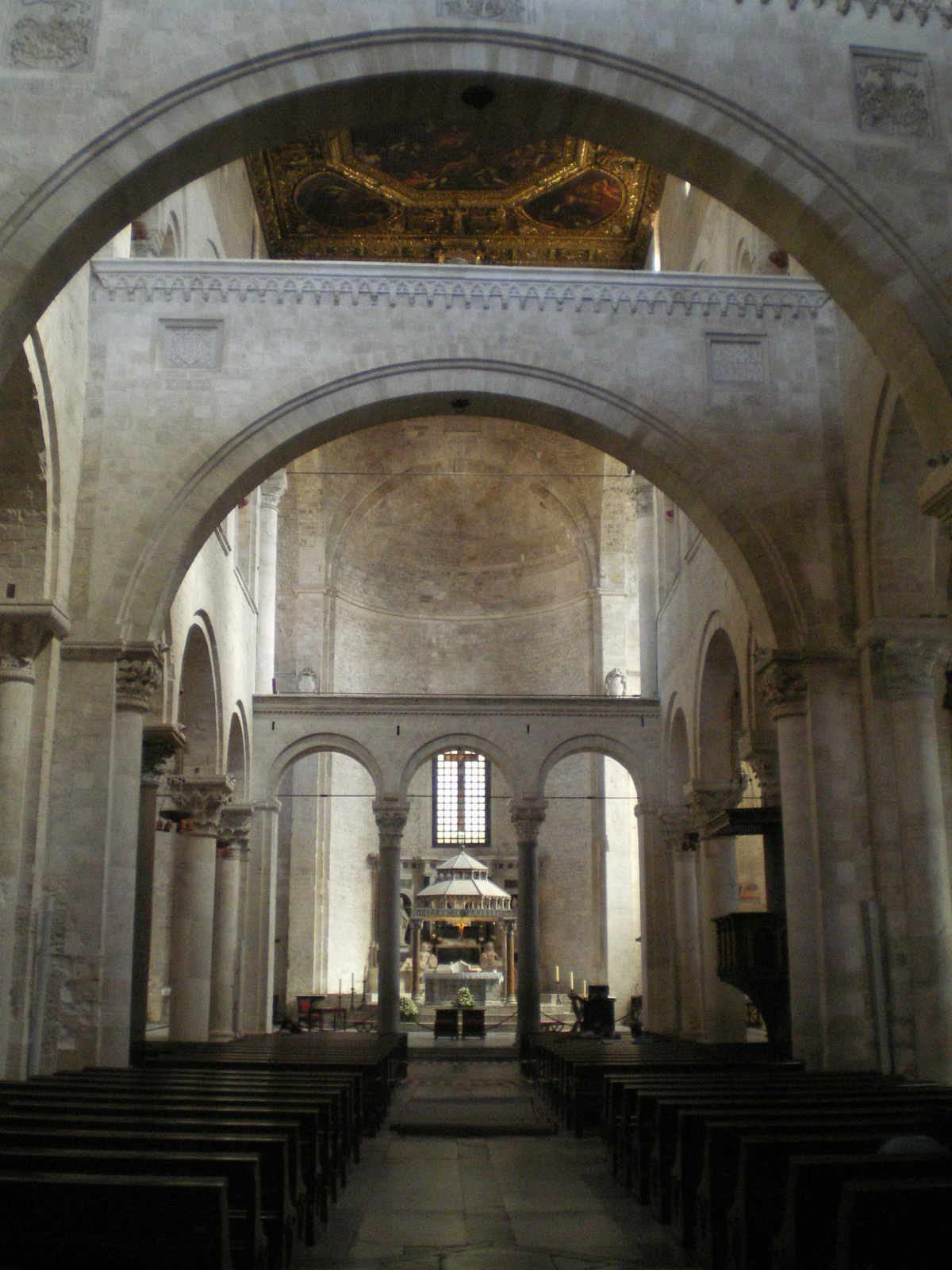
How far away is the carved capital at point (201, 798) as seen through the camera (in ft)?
61.5

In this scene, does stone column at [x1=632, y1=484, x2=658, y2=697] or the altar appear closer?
stone column at [x1=632, y1=484, x2=658, y2=697]

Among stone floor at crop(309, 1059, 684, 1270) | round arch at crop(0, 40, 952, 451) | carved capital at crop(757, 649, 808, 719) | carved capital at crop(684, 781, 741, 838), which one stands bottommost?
stone floor at crop(309, 1059, 684, 1270)

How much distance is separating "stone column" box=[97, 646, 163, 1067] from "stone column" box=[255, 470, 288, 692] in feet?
35.5

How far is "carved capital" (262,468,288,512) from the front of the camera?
936 inches

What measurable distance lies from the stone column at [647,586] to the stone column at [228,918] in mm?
7883

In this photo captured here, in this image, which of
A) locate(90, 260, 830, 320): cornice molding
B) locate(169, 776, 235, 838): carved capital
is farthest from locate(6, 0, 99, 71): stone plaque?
locate(169, 776, 235, 838): carved capital

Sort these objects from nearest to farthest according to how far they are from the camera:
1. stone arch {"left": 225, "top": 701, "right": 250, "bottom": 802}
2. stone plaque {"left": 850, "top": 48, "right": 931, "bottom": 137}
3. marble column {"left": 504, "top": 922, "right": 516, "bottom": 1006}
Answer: stone plaque {"left": 850, "top": 48, "right": 931, "bottom": 137}
stone arch {"left": 225, "top": 701, "right": 250, "bottom": 802}
marble column {"left": 504, "top": 922, "right": 516, "bottom": 1006}

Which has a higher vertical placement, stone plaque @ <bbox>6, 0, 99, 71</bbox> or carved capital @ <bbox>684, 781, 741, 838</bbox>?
stone plaque @ <bbox>6, 0, 99, 71</bbox>

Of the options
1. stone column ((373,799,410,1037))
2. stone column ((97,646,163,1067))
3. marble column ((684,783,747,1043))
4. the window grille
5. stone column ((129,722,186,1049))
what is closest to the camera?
stone column ((97,646,163,1067))

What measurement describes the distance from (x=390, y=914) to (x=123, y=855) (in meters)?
10.3

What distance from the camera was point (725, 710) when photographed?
63.5 feet

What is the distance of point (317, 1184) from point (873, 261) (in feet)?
23.1

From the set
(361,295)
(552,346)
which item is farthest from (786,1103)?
(361,295)

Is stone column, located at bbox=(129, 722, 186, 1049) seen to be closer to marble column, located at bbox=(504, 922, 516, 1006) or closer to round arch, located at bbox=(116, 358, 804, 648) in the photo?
round arch, located at bbox=(116, 358, 804, 648)
